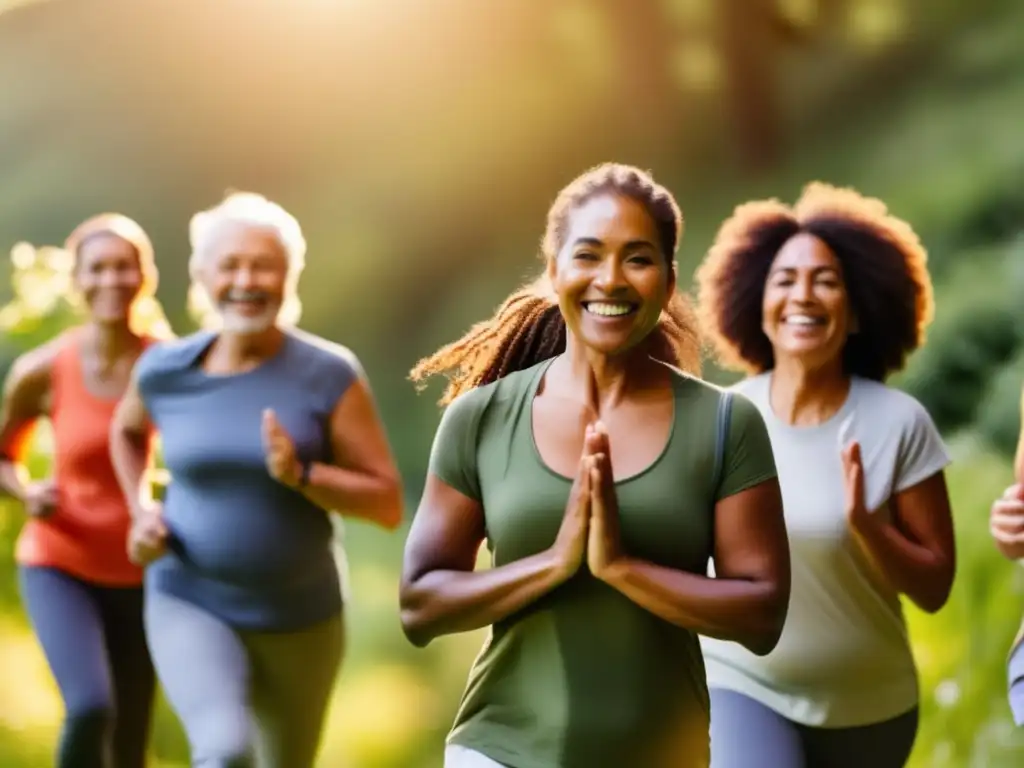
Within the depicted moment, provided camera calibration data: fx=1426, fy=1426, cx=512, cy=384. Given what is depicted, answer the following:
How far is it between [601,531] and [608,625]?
0.17 metres

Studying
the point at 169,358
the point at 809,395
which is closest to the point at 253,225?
the point at 169,358

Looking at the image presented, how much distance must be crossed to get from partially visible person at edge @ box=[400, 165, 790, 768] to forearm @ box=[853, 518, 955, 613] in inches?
24.9

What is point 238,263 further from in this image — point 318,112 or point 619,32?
point 619,32

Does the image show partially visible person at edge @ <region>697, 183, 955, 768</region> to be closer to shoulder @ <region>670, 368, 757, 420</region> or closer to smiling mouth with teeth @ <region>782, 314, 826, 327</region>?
smiling mouth with teeth @ <region>782, 314, 826, 327</region>

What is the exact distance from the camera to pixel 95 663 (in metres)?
3.35

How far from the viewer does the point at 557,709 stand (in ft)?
6.64

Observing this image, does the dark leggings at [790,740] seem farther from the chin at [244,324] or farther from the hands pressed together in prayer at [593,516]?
the chin at [244,324]

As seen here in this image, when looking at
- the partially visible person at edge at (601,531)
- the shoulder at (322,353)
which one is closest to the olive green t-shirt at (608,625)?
the partially visible person at edge at (601,531)

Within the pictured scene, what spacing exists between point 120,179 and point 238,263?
5.63 ft

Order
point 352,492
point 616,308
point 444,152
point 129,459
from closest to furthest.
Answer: point 616,308 < point 352,492 < point 129,459 < point 444,152

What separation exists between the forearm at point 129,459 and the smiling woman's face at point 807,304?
1479mm

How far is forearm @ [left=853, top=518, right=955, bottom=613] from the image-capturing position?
103 inches

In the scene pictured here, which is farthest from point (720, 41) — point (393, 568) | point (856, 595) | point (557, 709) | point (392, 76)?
point (557, 709)

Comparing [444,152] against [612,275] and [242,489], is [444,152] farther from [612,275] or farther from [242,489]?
[612,275]
